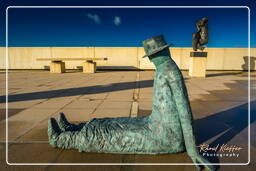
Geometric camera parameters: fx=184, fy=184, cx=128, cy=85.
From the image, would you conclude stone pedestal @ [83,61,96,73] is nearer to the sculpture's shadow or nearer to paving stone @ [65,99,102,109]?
paving stone @ [65,99,102,109]

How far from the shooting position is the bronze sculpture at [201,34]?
10.0 metres

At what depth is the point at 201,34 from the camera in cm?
1021

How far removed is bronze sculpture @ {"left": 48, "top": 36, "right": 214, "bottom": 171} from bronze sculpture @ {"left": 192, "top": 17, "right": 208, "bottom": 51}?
9073 mm

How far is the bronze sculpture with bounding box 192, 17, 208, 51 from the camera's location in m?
10.0

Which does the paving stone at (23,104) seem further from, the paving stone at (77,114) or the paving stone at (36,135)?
the paving stone at (36,135)

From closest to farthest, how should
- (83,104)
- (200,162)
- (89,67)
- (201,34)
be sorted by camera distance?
(200,162)
(83,104)
(201,34)
(89,67)

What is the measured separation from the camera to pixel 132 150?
7.63ft

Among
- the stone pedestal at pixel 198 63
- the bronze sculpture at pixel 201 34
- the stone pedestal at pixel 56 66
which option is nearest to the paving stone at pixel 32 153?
the bronze sculpture at pixel 201 34

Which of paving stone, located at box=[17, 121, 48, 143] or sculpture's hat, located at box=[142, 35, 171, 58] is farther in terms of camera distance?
paving stone, located at box=[17, 121, 48, 143]

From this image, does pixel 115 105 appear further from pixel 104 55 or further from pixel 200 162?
pixel 104 55

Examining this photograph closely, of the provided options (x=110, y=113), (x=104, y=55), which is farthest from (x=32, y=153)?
(x=104, y=55)

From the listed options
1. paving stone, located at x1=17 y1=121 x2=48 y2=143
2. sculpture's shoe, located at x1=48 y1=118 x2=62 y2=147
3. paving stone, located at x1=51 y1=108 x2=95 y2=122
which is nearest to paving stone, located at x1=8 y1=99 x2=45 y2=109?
paving stone, located at x1=51 y1=108 x2=95 y2=122

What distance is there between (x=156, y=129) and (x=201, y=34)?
941 cm

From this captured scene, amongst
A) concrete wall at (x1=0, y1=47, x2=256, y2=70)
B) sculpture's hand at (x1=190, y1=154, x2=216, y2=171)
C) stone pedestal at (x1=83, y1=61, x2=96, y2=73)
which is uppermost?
concrete wall at (x1=0, y1=47, x2=256, y2=70)
